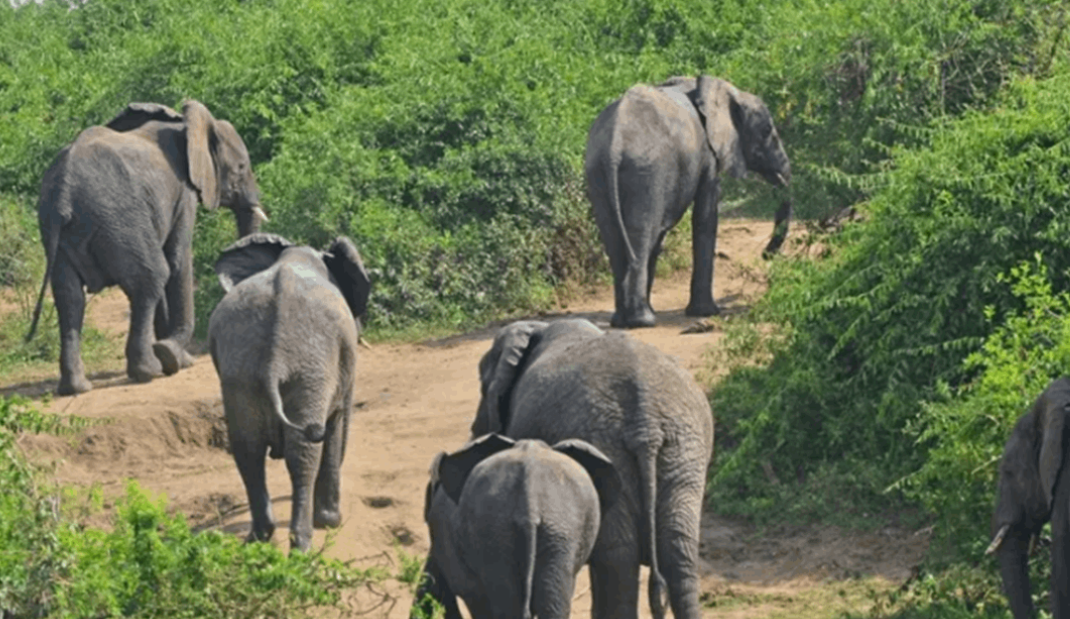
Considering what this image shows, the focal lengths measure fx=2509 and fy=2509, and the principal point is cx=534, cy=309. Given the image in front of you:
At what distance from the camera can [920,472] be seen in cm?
1136

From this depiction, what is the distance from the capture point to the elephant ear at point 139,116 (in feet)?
54.9

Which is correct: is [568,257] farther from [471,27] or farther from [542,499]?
[542,499]

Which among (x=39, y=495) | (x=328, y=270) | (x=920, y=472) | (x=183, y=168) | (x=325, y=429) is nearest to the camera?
(x=39, y=495)

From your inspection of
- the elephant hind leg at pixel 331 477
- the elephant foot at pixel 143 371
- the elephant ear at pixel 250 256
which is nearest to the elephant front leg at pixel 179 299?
the elephant foot at pixel 143 371

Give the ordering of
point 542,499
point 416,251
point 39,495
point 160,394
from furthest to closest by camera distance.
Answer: point 416,251
point 160,394
point 39,495
point 542,499

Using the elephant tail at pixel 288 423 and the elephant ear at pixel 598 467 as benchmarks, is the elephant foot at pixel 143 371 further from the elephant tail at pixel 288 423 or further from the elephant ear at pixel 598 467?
the elephant ear at pixel 598 467

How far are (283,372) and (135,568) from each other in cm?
222

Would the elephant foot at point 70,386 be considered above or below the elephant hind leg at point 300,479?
below

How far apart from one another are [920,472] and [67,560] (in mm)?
3985

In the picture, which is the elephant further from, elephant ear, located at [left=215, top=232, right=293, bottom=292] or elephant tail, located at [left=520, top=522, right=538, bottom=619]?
elephant ear, located at [left=215, top=232, right=293, bottom=292]

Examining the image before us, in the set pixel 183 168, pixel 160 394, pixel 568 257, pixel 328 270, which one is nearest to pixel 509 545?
pixel 328 270

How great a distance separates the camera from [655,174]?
1634 centimetres

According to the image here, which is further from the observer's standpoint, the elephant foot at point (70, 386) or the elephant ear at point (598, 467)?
the elephant foot at point (70, 386)

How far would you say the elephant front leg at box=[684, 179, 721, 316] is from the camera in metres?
17.0
